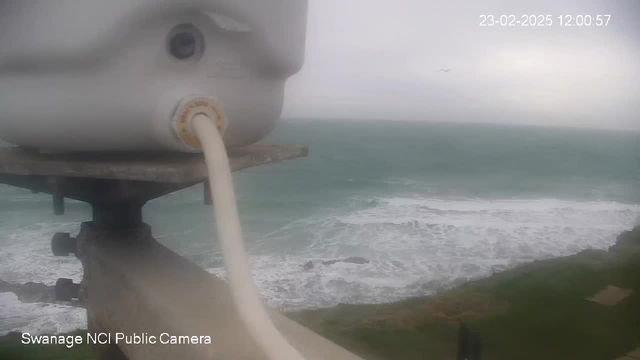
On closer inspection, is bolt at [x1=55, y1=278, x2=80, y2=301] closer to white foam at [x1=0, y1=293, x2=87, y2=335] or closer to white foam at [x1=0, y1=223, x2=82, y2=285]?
white foam at [x1=0, y1=293, x2=87, y2=335]

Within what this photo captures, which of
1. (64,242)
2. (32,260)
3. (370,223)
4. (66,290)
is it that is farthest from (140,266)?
(370,223)

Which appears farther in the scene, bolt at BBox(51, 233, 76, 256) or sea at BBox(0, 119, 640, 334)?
sea at BBox(0, 119, 640, 334)

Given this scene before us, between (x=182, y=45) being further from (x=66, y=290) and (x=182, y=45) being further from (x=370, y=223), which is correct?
(x=370, y=223)

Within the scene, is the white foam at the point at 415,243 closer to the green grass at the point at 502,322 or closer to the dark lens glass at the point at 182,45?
the green grass at the point at 502,322

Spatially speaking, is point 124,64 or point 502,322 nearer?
point 124,64

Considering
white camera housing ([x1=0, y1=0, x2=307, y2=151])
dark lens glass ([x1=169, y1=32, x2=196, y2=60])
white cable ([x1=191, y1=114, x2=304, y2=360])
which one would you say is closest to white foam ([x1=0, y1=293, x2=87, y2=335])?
white camera housing ([x1=0, y1=0, x2=307, y2=151])
